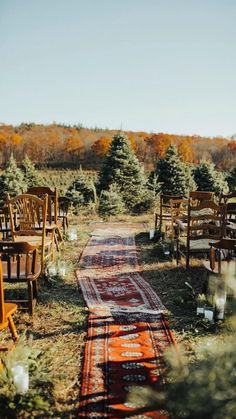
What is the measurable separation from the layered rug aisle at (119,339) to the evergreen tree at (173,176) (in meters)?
11.7

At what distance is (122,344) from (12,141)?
47.5 meters

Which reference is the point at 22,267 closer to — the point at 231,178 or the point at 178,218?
the point at 178,218

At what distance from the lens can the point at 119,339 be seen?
366 centimetres

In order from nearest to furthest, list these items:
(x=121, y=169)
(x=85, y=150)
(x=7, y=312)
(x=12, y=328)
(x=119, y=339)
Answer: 1. (x=7, y=312)
2. (x=12, y=328)
3. (x=119, y=339)
4. (x=121, y=169)
5. (x=85, y=150)

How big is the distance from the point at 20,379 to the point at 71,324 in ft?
4.96

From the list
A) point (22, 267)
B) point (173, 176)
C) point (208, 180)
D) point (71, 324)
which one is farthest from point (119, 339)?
point (208, 180)

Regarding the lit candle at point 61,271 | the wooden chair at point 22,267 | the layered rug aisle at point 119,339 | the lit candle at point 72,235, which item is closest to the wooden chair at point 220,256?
the layered rug aisle at point 119,339

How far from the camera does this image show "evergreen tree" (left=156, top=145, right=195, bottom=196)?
59.0ft

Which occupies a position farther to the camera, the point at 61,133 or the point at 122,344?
the point at 61,133

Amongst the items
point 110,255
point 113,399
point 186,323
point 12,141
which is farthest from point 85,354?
point 12,141

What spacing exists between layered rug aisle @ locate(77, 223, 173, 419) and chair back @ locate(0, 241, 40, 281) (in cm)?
87

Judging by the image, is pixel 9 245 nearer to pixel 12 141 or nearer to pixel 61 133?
pixel 12 141

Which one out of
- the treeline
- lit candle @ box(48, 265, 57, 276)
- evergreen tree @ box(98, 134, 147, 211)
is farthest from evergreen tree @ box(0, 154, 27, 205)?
the treeline

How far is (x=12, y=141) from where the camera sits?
4791cm
